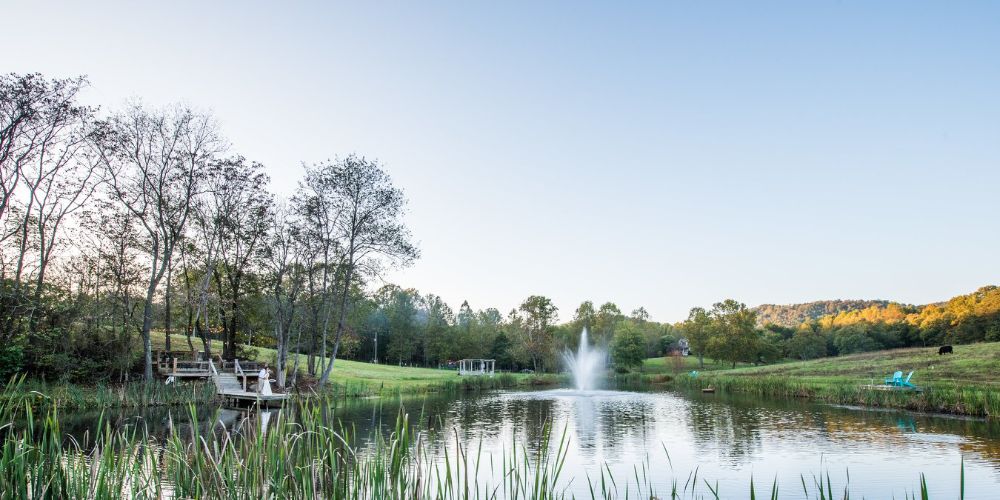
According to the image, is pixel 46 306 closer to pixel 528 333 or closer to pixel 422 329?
pixel 528 333

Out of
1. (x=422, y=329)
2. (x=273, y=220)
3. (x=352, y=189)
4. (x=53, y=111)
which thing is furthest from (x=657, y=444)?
(x=422, y=329)

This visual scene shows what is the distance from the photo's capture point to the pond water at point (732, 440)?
1259 centimetres

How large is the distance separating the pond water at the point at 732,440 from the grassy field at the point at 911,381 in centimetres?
192

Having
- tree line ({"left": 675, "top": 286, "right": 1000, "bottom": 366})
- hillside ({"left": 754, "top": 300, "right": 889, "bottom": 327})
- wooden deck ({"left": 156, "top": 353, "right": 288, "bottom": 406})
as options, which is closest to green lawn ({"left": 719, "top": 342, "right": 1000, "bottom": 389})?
tree line ({"left": 675, "top": 286, "right": 1000, "bottom": 366})

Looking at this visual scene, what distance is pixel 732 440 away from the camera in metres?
18.8

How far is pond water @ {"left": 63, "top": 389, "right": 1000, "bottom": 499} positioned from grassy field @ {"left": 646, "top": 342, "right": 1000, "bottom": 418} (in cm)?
192

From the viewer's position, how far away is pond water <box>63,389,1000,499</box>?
41.3 ft

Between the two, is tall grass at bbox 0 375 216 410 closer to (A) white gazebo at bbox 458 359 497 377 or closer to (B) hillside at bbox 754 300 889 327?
(A) white gazebo at bbox 458 359 497 377

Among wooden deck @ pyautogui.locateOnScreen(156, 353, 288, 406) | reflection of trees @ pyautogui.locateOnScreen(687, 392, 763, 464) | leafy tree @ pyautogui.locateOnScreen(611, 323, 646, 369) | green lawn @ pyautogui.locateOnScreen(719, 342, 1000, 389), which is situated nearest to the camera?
reflection of trees @ pyautogui.locateOnScreen(687, 392, 763, 464)

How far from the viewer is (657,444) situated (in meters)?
18.1

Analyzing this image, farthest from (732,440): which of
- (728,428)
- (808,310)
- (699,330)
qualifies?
(808,310)

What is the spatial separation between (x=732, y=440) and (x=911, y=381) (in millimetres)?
24608

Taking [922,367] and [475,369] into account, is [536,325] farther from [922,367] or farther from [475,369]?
[922,367]

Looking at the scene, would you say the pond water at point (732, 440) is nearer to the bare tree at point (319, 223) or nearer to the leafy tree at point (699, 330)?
the bare tree at point (319, 223)
